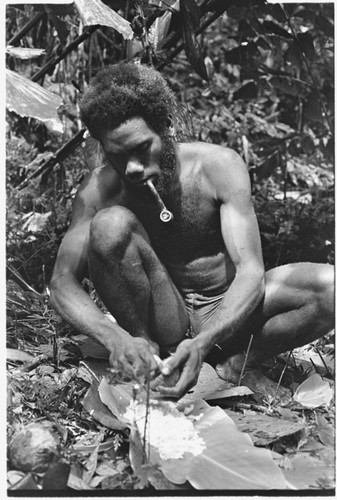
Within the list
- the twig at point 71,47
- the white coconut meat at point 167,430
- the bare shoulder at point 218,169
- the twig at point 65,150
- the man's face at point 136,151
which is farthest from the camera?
the twig at point 65,150

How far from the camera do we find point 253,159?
18.1ft

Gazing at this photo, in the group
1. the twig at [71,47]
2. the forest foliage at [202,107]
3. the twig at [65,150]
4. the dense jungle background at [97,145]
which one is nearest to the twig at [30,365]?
the dense jungle background at [97,145]

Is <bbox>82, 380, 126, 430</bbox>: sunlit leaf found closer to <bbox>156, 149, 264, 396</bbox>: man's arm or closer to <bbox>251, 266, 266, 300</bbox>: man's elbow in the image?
<bbox>156, 149, 264, 396</bbox>: man's arm

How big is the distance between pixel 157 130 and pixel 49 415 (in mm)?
1051

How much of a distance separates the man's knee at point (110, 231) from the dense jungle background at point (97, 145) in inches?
14.0

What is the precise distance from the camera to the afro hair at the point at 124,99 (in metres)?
2.57

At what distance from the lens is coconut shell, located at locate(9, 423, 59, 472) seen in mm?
2143

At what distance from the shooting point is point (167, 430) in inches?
88.9

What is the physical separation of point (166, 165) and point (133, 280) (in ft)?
1.40

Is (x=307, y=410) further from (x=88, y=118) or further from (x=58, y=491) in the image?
(x=88, y=118)

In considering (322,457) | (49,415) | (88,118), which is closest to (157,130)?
(88,118)

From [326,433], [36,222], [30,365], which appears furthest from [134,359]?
[36,222]

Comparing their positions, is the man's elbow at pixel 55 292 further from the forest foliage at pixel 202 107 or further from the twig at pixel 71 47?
the twig at pixel 71 47

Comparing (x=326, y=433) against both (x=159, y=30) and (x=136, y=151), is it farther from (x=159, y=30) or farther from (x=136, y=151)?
(x=159, y=30)
